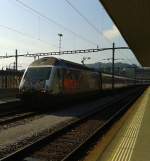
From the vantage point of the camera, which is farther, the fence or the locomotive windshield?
the fence

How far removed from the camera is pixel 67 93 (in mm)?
25969

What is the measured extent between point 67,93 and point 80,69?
5.01 m

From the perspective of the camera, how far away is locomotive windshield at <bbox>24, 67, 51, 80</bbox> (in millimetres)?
23594

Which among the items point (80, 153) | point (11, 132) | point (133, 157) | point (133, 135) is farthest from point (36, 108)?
point (133, 157)

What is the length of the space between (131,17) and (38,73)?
7185 mm

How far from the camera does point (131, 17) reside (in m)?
26.7

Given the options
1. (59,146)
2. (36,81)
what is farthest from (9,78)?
(59,146)

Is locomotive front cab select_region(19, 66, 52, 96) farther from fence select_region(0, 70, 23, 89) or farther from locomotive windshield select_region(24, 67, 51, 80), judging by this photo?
fence select_region(0, 70, 23, 89)

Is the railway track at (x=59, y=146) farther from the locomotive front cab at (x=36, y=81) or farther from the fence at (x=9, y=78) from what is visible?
the fence at (x=9, y=78)

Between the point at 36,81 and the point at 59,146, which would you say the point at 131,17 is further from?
the point at 59,146

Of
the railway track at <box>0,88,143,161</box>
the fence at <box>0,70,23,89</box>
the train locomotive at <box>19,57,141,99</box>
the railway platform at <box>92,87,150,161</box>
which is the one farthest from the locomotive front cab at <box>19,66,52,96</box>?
the railway platform at <box>92,87,150,161</box>

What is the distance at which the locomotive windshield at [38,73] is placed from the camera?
23594 mm

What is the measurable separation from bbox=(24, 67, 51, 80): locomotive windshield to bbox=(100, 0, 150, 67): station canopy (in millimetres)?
4797

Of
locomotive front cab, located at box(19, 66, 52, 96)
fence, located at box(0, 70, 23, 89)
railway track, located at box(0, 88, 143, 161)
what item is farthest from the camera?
fence, located at box(0, 70, 23, 89)
